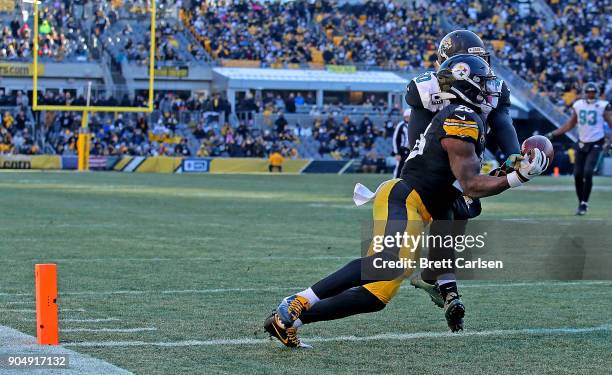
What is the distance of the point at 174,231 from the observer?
13.8 metres

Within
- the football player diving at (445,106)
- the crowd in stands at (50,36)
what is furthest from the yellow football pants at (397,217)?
the crowd in stands at (50,36)

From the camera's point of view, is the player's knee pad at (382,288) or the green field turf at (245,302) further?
the player's knee pad at (382,288)

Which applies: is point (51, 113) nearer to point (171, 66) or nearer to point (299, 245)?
point (171, 66)

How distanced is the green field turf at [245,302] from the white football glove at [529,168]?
848 mm

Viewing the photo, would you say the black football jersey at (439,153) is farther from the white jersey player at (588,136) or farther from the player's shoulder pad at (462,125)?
the white jersey player at (588,136)

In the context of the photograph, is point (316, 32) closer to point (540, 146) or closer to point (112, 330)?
point (112, 330)

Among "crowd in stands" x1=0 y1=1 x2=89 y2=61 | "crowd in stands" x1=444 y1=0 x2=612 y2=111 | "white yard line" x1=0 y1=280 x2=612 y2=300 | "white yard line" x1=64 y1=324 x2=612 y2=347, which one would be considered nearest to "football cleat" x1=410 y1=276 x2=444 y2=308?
"white yard line" x1=64 y1=324 x2=612 y2=347

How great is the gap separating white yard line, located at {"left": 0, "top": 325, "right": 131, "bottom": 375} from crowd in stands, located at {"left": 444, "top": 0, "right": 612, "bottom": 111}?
39.6 m

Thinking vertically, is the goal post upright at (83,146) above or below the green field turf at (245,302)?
below

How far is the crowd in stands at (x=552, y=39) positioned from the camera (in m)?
45.3

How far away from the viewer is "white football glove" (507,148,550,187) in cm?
557

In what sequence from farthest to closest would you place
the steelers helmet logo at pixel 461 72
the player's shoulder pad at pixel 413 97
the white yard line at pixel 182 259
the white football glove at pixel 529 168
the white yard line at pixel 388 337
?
the white yard line at pixel 182 259, the player's shoulder pad at pixel 413 97, the steelers helmet logo at pixel 461 72, the white yard line at pixel 388 337, the white football glove at pixel 529 168

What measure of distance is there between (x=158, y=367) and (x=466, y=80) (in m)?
2.13

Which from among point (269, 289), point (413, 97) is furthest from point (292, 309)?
point (269, 289)
